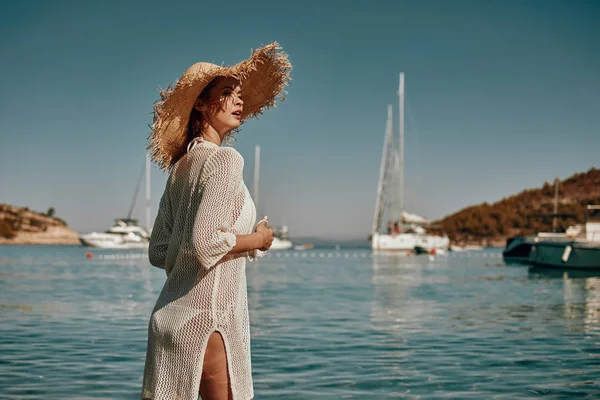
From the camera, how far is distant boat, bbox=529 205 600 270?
111ft

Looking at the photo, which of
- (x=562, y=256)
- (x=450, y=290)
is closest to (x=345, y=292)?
(x=450, y=290)

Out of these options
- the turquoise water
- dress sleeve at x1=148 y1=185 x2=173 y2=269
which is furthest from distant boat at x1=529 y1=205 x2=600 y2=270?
dress sleeve at x1=148 y1=185 x2=173 y2=269

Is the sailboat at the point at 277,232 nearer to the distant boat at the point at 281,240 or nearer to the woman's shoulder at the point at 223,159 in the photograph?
the distant boat at the point at 281,240

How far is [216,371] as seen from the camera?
7.59 ft

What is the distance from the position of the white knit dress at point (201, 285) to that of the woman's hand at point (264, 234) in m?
0.05

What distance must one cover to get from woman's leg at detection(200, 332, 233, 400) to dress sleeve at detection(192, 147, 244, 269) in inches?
10.1

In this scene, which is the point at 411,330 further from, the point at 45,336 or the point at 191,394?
the point at 191,394

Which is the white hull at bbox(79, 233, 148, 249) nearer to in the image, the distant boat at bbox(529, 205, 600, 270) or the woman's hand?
the distant boat at bbox(529, 205, 600, 270)

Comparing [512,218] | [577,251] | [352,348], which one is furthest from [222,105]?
[512,218]

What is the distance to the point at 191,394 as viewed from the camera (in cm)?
227

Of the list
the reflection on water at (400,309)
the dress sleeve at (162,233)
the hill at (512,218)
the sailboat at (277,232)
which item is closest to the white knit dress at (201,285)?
the dress sleeve at (162,233)

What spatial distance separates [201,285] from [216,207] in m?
0.25

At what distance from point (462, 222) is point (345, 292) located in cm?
14009

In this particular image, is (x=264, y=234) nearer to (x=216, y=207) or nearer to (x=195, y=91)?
(x=216, y=207)
